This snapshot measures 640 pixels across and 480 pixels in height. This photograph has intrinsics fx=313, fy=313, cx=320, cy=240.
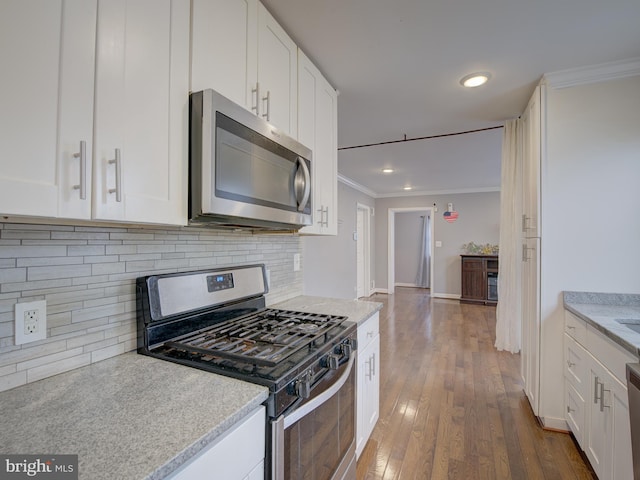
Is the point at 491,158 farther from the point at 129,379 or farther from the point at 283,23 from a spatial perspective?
the point at 129,379

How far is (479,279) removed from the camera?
6.12 m

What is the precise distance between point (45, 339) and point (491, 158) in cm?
475

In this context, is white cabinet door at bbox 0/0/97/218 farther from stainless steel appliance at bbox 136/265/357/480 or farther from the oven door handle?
the oven door handle

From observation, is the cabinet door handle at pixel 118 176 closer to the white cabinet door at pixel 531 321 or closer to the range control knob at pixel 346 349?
the range control knob at pixel 346 349

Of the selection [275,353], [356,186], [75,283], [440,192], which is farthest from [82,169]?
[440,192]

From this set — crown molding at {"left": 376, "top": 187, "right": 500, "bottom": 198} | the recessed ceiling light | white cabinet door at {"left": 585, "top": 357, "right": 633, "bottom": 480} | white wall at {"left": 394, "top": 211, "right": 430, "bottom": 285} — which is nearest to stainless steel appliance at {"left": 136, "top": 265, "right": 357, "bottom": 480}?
white cabinet door at {"left": 585, "top": 357, "right": 633, "bottom": 480}

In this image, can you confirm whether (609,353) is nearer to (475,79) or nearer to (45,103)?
(475,79)

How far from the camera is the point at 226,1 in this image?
1213 mm

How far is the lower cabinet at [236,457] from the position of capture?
67cm

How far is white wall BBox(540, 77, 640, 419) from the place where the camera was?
195 cm

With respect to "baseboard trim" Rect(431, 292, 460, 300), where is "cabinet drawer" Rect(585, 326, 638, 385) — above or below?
above

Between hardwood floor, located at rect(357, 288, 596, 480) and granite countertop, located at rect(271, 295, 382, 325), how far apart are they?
0.85 metres

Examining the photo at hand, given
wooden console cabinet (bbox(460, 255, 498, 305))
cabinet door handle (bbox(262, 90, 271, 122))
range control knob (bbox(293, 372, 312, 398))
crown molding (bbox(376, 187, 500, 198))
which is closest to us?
range control knob (bbox(293, 372, 312, 398))

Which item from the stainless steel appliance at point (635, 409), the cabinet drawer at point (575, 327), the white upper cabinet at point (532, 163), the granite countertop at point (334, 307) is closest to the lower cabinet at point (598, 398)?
the cabinet drawer at point (575, 327)
